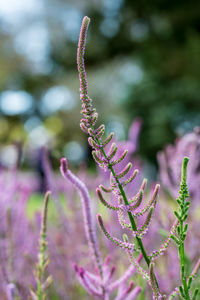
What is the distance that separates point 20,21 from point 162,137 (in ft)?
29.9

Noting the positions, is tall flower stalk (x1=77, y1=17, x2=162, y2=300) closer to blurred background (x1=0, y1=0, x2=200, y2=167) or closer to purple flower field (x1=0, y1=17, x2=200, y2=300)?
purple flower field (x1=0, y1=17, x2=200, y2=300)

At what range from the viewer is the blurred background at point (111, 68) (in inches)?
520

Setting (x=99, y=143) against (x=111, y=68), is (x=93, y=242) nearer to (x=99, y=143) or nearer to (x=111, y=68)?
(x=99, y=143)

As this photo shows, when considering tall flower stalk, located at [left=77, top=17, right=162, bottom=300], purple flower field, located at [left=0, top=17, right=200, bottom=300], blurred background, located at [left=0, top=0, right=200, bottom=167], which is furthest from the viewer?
blurred background, located at [left=0, top=0, right=200, bottom=167]

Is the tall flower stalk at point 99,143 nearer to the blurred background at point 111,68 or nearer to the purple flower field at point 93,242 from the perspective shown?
the purple flower field at point 93,242

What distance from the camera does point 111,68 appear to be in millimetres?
17672

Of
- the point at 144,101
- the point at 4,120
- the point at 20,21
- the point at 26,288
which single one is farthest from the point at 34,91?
the point at 26,288

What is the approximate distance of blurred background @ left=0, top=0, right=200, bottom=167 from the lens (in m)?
13.2

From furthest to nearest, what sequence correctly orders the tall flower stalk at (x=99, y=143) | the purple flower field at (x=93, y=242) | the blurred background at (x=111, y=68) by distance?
1. the blurred background at (x=111, y=68)
2. the purple flower field at (x=93, y=242)
3. the tall flower stalk at (x=99, y=143)

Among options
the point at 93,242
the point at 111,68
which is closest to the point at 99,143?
the point at 93,242

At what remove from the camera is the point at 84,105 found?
0.46 m

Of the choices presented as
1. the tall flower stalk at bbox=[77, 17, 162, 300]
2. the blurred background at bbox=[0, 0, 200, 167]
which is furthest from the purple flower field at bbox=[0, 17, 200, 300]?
the blurred background at bbox=[0, 0, 200, 167]

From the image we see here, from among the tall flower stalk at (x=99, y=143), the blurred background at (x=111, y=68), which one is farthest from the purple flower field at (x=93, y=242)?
the blurred background at (x=111, y=68)

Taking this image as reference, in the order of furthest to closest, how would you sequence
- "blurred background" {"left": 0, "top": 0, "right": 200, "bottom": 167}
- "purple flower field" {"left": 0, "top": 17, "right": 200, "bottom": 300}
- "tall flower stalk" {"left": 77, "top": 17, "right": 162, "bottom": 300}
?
"blurred background" {"left": 0, "top": 0, "right": 200, "bottom": 167} → "purple flower field" {"left": 0, "top": 17, "right": 200, "bottom": 300} → "tall flower stalk" {"left": 77, "top": 17, "right": 162, "bottom": 300}
